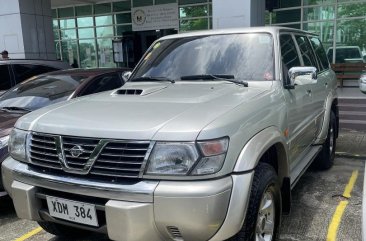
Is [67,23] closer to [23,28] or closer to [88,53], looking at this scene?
[88,53]

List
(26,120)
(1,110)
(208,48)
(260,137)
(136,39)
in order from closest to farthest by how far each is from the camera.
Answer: (260,137) < (26,120) < (208,48) < (1,110) < (136,39)

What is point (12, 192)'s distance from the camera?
2.89 metres

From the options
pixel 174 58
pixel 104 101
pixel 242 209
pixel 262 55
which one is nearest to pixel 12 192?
pixel 104 101

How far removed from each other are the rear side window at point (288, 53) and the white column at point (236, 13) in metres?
5.08

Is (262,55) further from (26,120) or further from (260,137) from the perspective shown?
(26,120)

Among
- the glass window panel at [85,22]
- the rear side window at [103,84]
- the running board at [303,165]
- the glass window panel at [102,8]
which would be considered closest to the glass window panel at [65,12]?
the glass window panel at [85,22]

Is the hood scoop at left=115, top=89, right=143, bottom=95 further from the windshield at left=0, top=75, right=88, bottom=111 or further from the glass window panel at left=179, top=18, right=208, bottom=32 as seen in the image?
the glass window panel at left=179, top=18, right=208, bottom=32

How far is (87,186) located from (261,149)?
119 cm

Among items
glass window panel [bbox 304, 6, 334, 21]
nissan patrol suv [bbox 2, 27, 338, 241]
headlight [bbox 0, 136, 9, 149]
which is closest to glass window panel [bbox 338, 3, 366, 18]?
glass window panel [bbox 304, 6, 334, 21]

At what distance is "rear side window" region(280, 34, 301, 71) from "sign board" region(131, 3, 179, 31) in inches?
475

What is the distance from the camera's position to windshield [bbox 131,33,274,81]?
3.64m

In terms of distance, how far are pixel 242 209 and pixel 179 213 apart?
40cm

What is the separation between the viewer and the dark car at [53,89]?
515 centimetres

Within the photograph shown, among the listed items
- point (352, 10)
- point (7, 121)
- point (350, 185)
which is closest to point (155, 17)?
point (352, 10)
